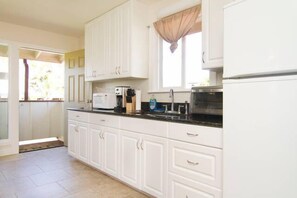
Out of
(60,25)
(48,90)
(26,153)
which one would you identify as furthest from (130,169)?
(48,90)

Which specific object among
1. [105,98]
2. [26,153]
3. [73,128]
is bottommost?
[26,153]

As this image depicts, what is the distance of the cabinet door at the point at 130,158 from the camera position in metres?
2.25

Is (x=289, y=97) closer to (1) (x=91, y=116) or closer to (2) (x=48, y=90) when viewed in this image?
(1) (x=91, y=116)

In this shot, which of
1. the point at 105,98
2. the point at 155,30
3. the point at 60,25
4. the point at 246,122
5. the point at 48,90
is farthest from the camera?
the point at 48,90

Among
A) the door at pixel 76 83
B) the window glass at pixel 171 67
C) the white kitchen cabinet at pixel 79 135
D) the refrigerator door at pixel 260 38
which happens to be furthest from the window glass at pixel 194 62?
the door at pixel 76 83

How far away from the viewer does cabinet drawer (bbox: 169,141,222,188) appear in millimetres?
1553

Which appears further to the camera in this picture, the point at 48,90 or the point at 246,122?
the point at 48,90

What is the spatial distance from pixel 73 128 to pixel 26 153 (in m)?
1.39

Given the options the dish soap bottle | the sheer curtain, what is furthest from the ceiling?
the dish soap bottle

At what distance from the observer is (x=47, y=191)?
2.36 m

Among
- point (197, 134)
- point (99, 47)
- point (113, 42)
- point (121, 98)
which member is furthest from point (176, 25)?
point (197, 134)

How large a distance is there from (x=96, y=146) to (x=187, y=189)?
1.57 metres

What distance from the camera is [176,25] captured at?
2.61 metres

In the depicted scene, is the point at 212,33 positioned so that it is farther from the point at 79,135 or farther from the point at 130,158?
the point at 79,135
